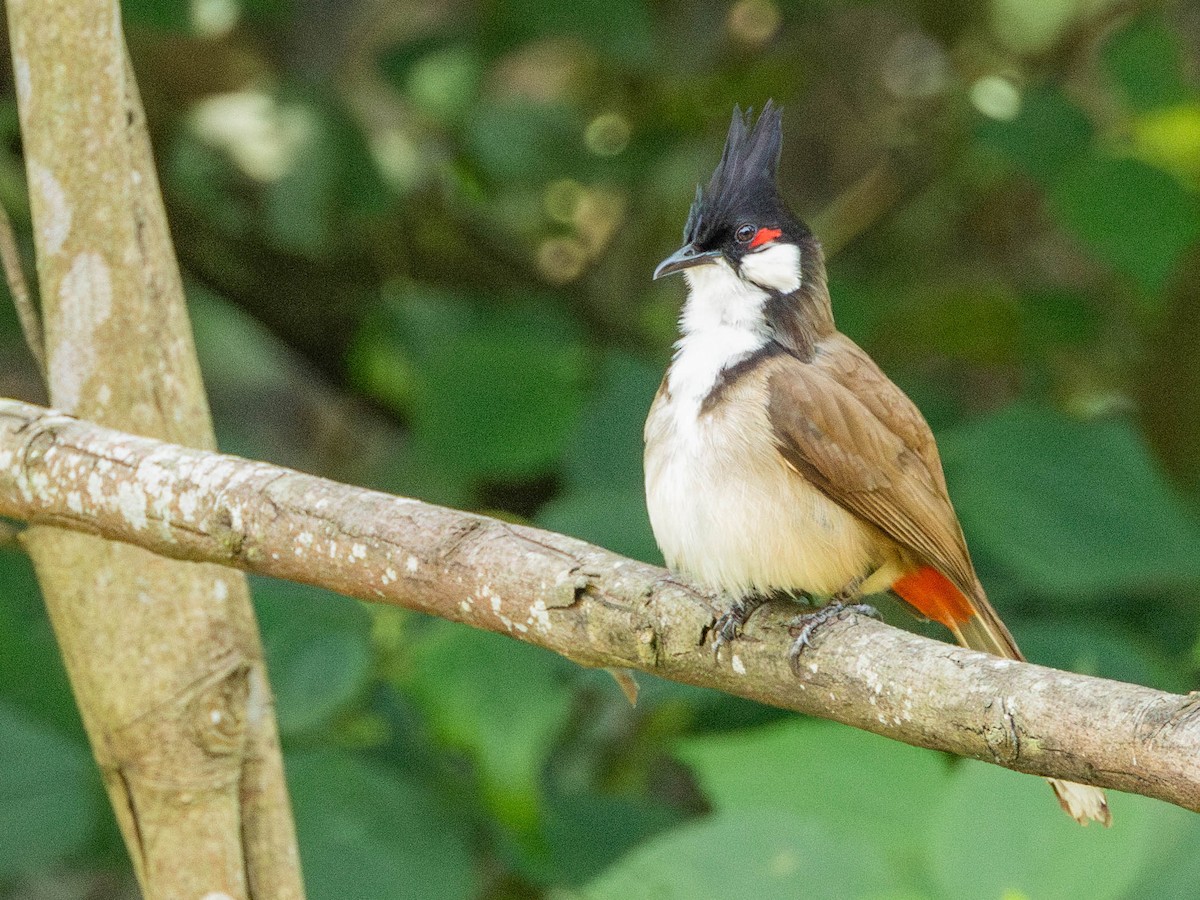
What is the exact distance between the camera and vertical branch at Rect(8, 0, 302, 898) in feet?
7.01

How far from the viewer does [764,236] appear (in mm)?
2656

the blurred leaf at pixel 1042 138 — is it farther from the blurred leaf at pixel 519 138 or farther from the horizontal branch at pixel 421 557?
the horizontal branch at pixel 421 557

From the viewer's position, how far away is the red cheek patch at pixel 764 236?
2.65 metres

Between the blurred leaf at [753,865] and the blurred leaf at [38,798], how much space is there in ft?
3.23

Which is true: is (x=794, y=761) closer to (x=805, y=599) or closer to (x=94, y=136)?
(x=805, y=599)

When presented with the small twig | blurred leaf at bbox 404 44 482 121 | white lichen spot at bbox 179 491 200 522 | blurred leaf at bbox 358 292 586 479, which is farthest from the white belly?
blurred leaf at bbox 404 44 482 121

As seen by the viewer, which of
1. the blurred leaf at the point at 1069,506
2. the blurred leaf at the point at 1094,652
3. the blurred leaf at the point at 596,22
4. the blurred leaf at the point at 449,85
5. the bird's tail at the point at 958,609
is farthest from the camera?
the blurred leaf at the point at 449,85

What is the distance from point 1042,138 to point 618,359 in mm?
1215

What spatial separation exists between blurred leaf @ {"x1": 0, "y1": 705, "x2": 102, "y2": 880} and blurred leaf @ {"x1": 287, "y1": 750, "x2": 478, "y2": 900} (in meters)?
0.38

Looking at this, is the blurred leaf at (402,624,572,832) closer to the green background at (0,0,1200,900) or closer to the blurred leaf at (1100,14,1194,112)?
the green background at (0,0,1200,900)

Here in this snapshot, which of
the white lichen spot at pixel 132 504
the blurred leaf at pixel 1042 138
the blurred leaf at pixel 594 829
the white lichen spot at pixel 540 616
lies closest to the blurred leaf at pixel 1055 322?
the blurred leaf at pixel 1042 138

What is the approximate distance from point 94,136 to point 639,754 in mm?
2293

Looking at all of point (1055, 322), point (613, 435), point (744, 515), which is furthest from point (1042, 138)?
point (744, 515)

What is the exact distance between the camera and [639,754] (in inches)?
153
